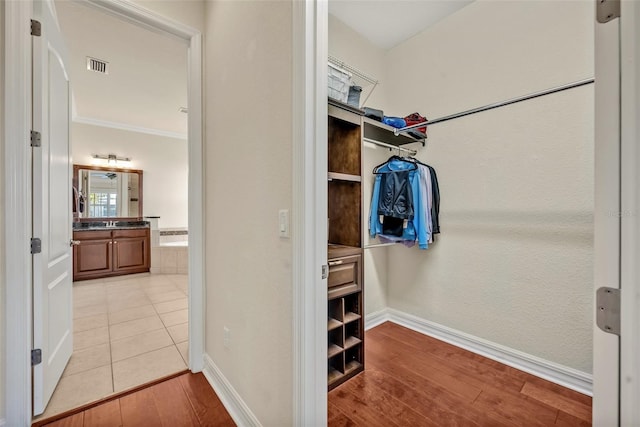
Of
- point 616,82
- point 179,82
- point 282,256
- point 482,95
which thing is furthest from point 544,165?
point 179,82

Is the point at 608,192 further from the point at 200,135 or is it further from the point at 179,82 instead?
the point at 179,82

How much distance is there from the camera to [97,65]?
116 inches

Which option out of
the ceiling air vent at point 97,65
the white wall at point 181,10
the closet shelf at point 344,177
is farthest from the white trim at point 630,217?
the ceiling air vent at point 97,65

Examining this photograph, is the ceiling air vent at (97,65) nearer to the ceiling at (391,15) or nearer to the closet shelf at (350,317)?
the ceiling at (391,15)

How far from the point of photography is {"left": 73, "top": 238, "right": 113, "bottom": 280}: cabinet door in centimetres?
415

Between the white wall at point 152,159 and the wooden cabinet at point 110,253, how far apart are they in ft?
2.27

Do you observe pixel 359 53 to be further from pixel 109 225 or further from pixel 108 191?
pixel 108 191

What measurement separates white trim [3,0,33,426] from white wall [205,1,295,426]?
0.89m

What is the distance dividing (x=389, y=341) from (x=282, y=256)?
1768 mm

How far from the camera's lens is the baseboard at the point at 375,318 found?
262 centimetres

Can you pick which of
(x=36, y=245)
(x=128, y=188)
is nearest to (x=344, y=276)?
(x=36, y=245)

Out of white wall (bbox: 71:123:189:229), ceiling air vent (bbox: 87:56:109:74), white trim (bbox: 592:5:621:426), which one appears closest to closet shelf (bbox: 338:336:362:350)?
white trim (bbox: 592:5:621:426)

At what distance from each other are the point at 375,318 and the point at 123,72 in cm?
403

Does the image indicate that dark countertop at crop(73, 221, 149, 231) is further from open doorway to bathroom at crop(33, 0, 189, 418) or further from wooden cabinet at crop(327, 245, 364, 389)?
wooden cabinet at crop(327, 245, 364, 389)
